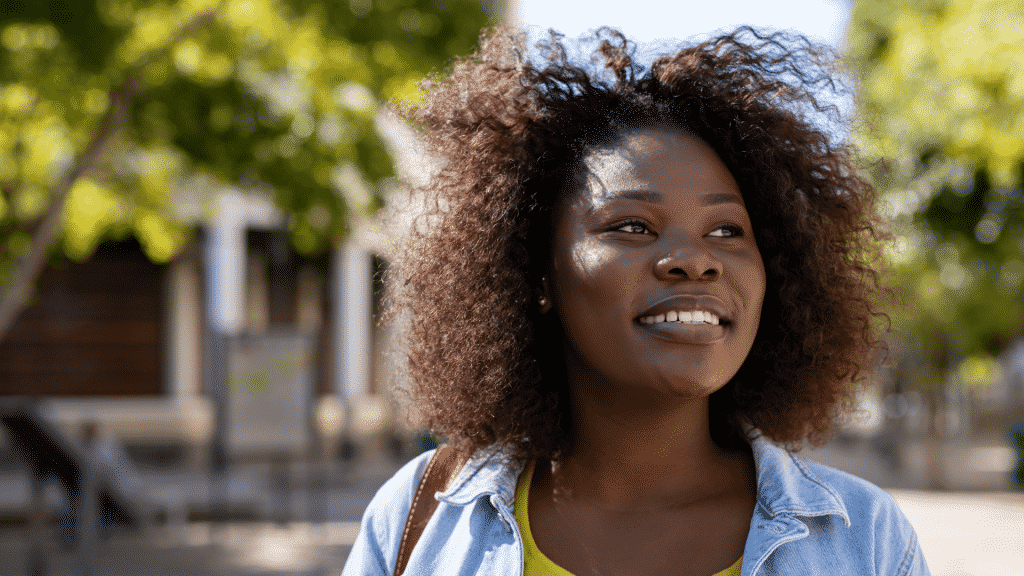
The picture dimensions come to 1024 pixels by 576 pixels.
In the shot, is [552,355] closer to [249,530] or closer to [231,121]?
[231,121]

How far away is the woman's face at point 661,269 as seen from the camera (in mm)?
1759

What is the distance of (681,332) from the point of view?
1.75 m

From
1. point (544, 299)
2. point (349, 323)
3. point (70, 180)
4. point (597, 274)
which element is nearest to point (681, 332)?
point (597, 274)

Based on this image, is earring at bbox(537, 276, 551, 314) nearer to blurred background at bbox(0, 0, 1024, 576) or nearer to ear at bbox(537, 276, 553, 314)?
ear at bbox(537, 276, 553, 314)

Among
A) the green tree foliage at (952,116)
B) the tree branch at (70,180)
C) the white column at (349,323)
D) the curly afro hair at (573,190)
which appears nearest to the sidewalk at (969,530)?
the green tree foliage at (952,116)

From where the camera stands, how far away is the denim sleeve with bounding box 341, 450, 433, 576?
191 cm

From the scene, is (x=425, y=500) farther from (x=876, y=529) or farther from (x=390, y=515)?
(x=876, y=529)

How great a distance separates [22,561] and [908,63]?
9.00m

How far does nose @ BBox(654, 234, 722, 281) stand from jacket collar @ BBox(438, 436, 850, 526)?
1.32ft

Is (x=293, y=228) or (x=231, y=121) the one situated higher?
(x=231, y=121)

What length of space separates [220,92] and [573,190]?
7998 mm

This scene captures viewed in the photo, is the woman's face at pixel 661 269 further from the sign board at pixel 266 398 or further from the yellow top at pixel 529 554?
the sign board at pixel 266 398

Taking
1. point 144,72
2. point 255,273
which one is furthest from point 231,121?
point 255,273

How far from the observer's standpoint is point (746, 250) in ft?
6.13
